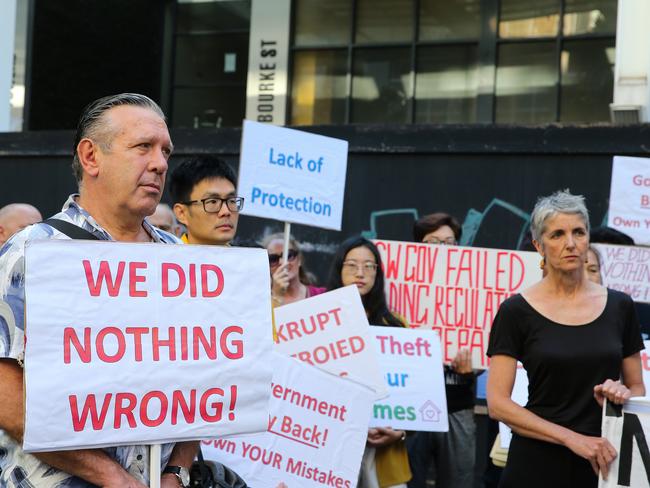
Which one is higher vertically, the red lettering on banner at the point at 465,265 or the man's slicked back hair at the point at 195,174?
the man's slicked back hair at the point at 195,174

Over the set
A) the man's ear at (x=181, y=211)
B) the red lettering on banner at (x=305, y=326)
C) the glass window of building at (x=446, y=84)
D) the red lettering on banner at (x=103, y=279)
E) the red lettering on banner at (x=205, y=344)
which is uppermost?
the glass window of building at (x=446, y=84)

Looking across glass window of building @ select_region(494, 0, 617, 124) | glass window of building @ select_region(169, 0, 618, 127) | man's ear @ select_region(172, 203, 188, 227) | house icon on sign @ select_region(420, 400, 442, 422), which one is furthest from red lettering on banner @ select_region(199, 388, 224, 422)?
glass window of building @ select_region(494, 0, 617, 124)

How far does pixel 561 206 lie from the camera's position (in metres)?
4.45

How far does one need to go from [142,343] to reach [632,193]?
543 centimetres

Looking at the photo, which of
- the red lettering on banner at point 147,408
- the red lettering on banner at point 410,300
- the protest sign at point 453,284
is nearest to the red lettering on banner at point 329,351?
the protest sign at point 453,284

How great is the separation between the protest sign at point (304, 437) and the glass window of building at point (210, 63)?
1152 cm

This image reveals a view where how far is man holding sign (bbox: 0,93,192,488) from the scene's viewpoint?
8.78 feet

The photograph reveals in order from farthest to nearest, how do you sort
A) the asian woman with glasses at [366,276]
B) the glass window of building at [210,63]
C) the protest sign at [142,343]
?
1. the glass window of building at [210,63]
2. the asian woman with glasses at [366,276]
3. the protest sign at [142,343]

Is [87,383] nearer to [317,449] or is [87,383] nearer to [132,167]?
[132,167]

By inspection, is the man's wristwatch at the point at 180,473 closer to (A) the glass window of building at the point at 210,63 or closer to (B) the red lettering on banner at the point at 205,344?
(B) the red lettering on banner at the point at 205,344

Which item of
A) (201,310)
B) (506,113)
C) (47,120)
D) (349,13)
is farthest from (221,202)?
(47,120)

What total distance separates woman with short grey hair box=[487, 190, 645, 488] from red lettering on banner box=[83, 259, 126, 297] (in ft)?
6.62

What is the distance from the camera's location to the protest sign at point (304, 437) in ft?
14.9

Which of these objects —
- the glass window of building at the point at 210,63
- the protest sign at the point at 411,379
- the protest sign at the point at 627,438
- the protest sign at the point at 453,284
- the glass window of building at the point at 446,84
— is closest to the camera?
the protest sign at the point at 627,438
